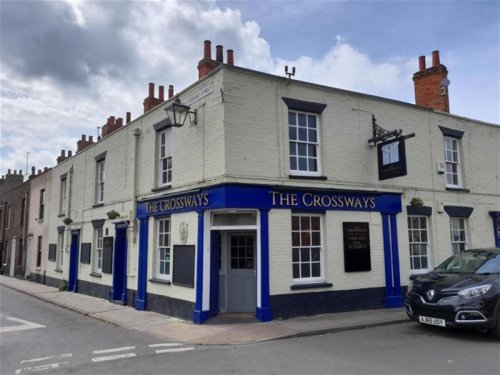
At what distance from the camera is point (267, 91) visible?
36.4 ft

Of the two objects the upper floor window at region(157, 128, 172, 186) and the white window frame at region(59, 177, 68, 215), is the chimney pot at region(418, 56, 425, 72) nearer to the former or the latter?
the upper floor window at region(157, 128, 172, 186)

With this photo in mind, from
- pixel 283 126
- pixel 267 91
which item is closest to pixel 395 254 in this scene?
pixel 283 126

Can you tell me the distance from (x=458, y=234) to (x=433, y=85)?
18.0ft

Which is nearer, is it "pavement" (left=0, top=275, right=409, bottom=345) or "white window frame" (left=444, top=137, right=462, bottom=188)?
"pavement" (left=0, top=275, right=409, bottom=345)

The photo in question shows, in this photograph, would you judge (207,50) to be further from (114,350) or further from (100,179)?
(114,350)

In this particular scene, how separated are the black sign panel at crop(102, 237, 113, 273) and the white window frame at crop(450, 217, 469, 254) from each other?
39.0ft

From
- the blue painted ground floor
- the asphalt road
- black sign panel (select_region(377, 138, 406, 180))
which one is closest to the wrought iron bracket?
black sign panel (select_region(377, 138, 406, 180))

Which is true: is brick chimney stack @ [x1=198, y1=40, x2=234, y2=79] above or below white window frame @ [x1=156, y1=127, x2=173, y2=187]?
above

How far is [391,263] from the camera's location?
12.2 metres

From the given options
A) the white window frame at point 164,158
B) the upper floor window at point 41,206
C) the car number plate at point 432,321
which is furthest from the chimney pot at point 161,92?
the upper floor window at point 41,206

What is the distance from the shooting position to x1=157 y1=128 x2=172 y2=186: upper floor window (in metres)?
13.0

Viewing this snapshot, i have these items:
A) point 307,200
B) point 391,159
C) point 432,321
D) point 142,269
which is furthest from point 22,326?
point 391,159

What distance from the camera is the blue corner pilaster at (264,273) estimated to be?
10.1 meters

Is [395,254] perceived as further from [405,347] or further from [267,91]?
[267,91]
